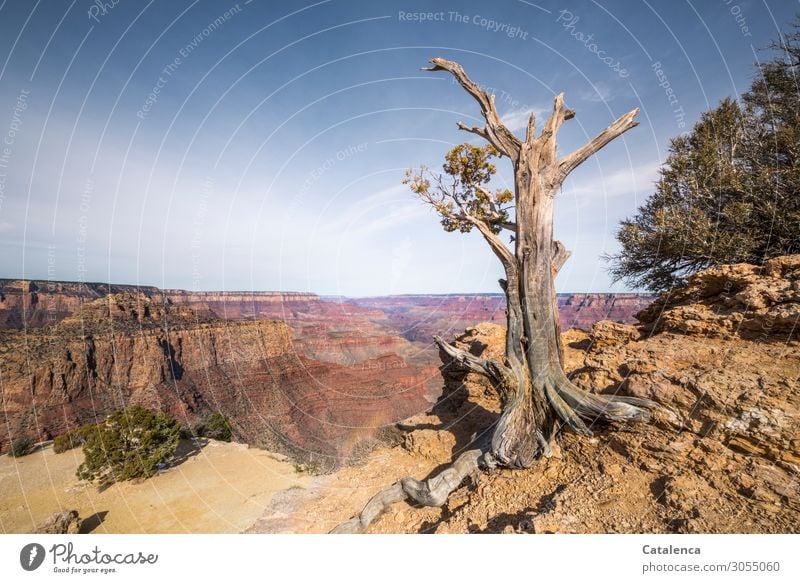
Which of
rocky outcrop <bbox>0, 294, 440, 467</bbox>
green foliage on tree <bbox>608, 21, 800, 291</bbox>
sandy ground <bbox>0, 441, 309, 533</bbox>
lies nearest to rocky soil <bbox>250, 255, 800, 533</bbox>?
green foliage on tree <bbox>608, 21, 800, 291</bbox>

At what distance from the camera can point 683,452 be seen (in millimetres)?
4660

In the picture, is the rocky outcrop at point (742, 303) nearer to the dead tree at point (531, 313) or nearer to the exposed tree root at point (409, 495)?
the dead tree at point (531, 313)

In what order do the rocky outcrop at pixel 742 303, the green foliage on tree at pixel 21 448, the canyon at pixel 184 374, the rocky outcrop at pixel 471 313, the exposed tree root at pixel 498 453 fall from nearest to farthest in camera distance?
the exposed tree root at pixel 498 453
the rocky outcrop at pixel 742 303
the green foliage on tree at pixel 21 448
the canyon at pixel 184 374
the rocky outcrop at pixel 471 313

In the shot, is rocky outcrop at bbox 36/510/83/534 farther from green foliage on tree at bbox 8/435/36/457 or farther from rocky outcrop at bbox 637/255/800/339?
rocky outcrop at bbox 637/255/800/339

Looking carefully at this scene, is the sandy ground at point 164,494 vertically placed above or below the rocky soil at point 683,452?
below

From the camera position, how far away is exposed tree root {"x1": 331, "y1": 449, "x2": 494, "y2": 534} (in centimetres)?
547

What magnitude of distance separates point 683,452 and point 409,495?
4.38 meters

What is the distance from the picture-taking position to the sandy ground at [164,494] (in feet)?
44.2

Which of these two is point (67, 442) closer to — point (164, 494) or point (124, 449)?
point (124, 449)

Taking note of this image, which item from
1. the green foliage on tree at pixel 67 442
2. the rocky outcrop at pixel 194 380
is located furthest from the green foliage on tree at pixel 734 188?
the green foliage on tree at pixel 67 442
